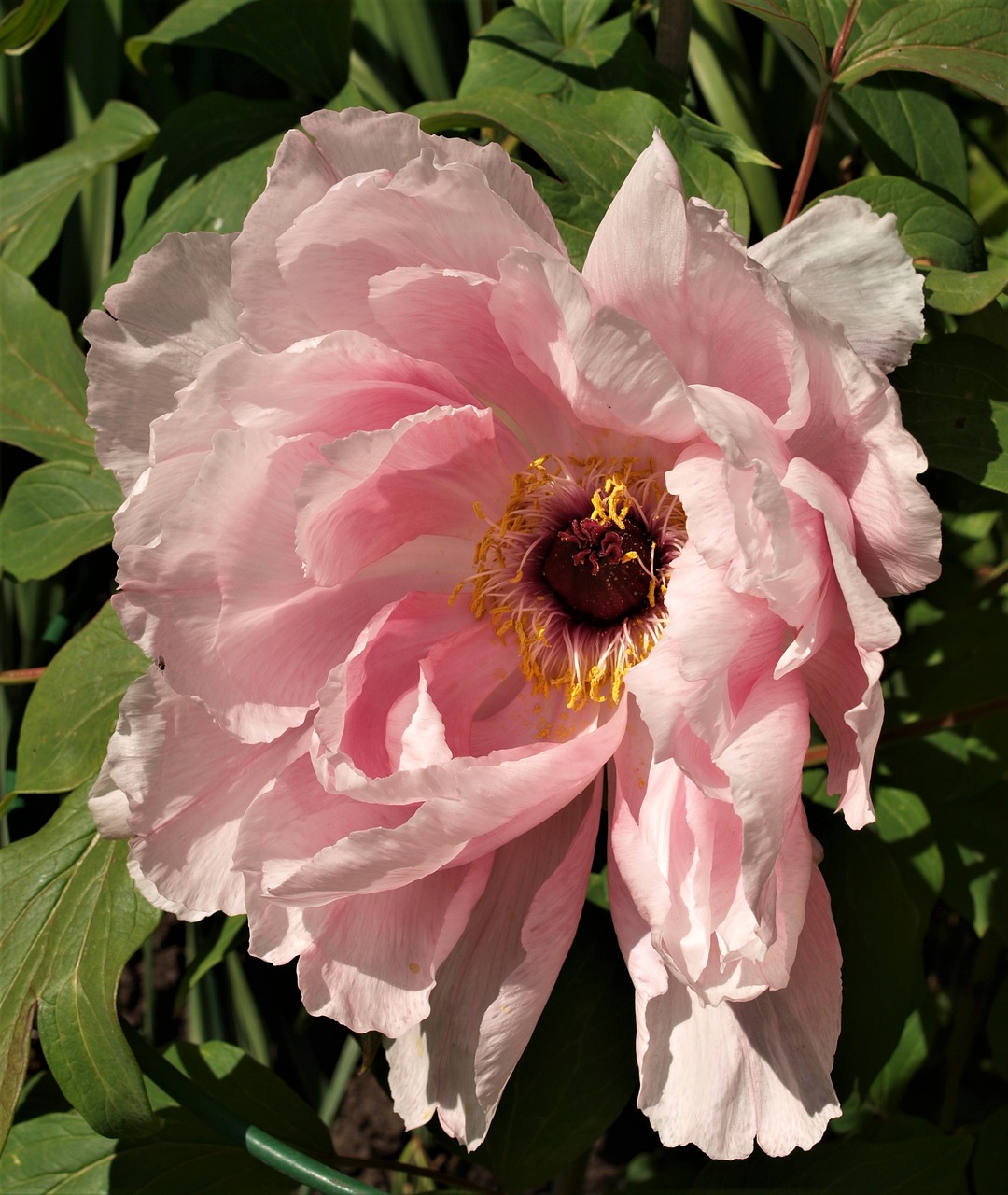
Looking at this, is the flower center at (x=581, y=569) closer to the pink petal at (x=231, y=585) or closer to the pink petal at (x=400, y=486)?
the pink petal at (x=400, y=486)

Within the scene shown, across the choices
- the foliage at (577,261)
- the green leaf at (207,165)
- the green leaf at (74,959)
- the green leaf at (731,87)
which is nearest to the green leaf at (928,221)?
the foliage at (577,261)

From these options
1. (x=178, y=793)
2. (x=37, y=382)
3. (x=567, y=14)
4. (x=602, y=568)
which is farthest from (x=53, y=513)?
(x=567, y=14)

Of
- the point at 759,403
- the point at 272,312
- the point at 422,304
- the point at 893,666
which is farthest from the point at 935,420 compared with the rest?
the point at 893,666

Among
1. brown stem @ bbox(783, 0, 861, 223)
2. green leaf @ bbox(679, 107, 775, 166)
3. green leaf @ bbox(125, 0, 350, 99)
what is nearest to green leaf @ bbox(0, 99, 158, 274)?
green leaf @ bbox(125, 0, 350, 99)

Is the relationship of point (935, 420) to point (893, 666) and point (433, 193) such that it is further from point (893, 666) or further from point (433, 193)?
point (893, 666)

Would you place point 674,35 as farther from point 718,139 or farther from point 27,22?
point 27,22
